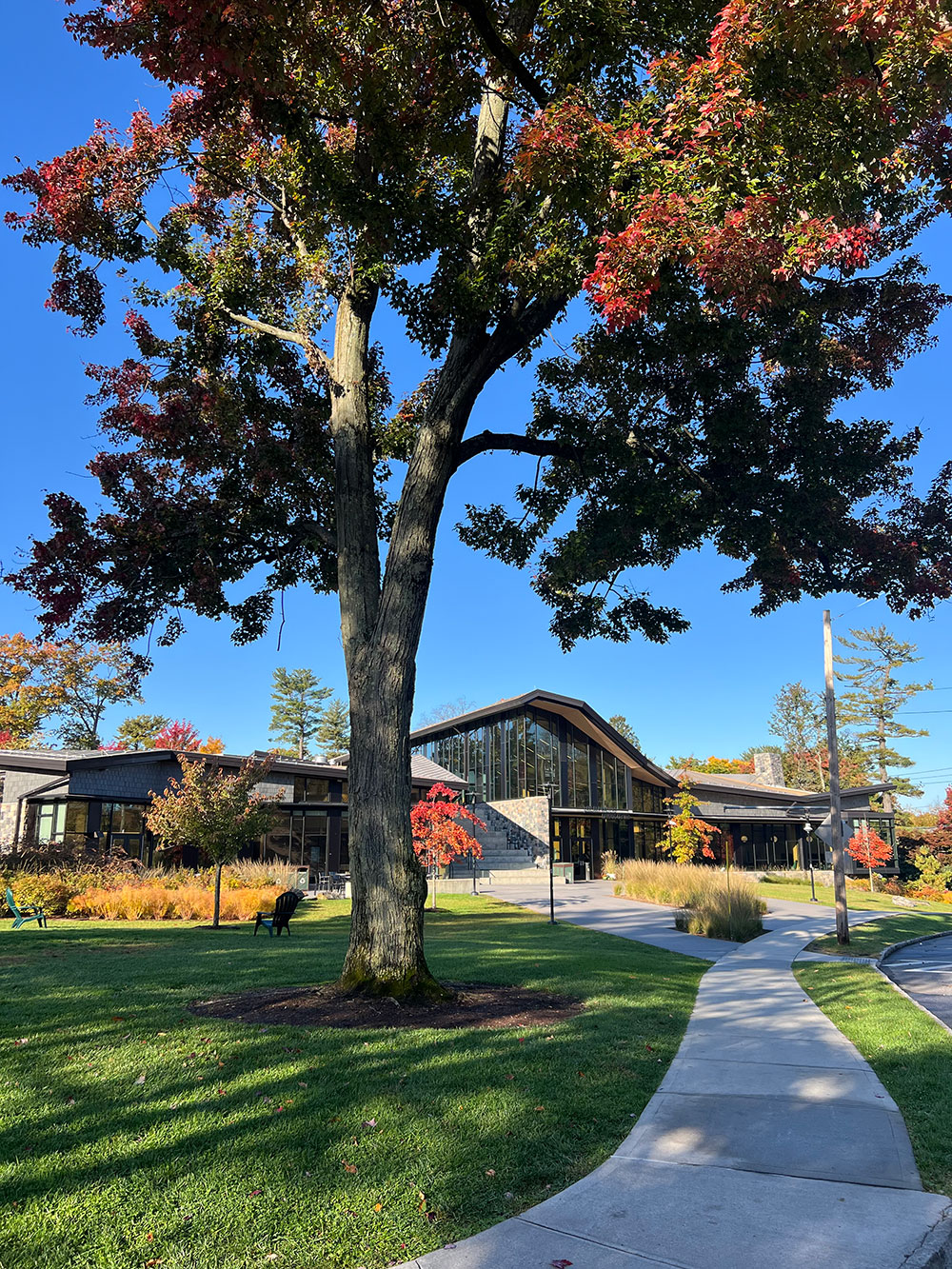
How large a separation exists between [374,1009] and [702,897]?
1629 cm

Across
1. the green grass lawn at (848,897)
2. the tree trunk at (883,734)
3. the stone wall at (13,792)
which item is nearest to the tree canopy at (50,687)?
the stone wall at (13,792)

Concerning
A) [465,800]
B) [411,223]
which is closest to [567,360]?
[411,223]

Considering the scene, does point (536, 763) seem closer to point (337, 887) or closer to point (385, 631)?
point (337, 887)

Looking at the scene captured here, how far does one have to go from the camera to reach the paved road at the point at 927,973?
11.2 m

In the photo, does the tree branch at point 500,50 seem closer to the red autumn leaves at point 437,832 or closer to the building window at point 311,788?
the red autumn leaves at point 437,832

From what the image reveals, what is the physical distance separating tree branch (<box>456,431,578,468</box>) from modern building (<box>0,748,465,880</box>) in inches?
735

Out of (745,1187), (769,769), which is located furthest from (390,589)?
(769,769)

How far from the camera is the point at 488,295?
8.66 m

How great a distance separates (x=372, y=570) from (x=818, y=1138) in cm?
660

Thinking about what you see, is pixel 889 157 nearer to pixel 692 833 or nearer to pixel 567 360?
pixel 567 360

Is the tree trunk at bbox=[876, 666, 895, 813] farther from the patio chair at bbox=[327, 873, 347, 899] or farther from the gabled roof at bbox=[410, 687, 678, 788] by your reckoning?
the patio chair at bbox=[327, 873, 347, 899]

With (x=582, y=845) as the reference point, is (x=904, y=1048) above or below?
below

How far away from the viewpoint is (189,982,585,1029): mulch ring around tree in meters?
6.86

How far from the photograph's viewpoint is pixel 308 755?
3371 inches
